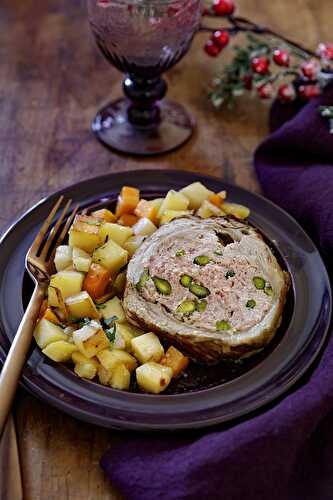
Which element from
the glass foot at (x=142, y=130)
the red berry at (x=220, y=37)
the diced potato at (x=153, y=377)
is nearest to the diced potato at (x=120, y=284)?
the diced potato at (x=153, y=377)

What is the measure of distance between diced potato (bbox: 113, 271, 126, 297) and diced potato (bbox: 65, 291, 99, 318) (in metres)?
0.16

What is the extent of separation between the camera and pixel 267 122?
315 cm

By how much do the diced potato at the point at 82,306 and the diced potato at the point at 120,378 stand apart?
0.20 m

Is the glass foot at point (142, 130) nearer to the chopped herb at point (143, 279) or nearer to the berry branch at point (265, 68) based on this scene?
the berry branch at point (265, 68)

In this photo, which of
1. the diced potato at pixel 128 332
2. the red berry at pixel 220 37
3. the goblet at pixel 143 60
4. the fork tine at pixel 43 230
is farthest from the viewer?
the red berry at pixel 220 37

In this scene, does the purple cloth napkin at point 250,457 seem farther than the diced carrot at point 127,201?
No

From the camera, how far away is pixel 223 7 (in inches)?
120

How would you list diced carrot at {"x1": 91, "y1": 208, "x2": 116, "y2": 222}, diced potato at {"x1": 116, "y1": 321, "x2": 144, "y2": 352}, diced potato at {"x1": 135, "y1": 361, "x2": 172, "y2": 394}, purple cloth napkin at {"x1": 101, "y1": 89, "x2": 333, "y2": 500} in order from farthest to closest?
diced carrot at {"x1": 91, "y1": 208, "x2": 116, "y2": 222}
diced potato at {"x1": 116, "y1": 321, "x2": 144, "y2": 352}
diced potato at {"x1": 135, "y1": 361, "x2": 172, "y2": 394}
purple cloth napkin at {"x1": 101, "y1": 89, "x2": 333, "y2": 500}

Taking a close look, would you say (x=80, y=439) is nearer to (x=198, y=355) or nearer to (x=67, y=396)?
(x=67, y=396)

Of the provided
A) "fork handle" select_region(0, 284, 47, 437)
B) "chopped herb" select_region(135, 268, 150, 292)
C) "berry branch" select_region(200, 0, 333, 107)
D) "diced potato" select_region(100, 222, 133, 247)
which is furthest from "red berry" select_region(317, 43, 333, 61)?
"fork handle" select_region(0, 284, 47, 437)

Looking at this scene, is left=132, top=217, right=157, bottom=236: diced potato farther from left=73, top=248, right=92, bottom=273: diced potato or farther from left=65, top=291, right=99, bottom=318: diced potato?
left=65, top=291, right=99, bottom=318: diced potato

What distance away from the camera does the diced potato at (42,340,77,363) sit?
1938 millimetres

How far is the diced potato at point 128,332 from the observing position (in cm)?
202

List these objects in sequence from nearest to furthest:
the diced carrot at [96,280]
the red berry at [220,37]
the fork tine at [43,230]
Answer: the diced carrot at [96,280], the fork tine at [43,230], the red berry at [220,37]
